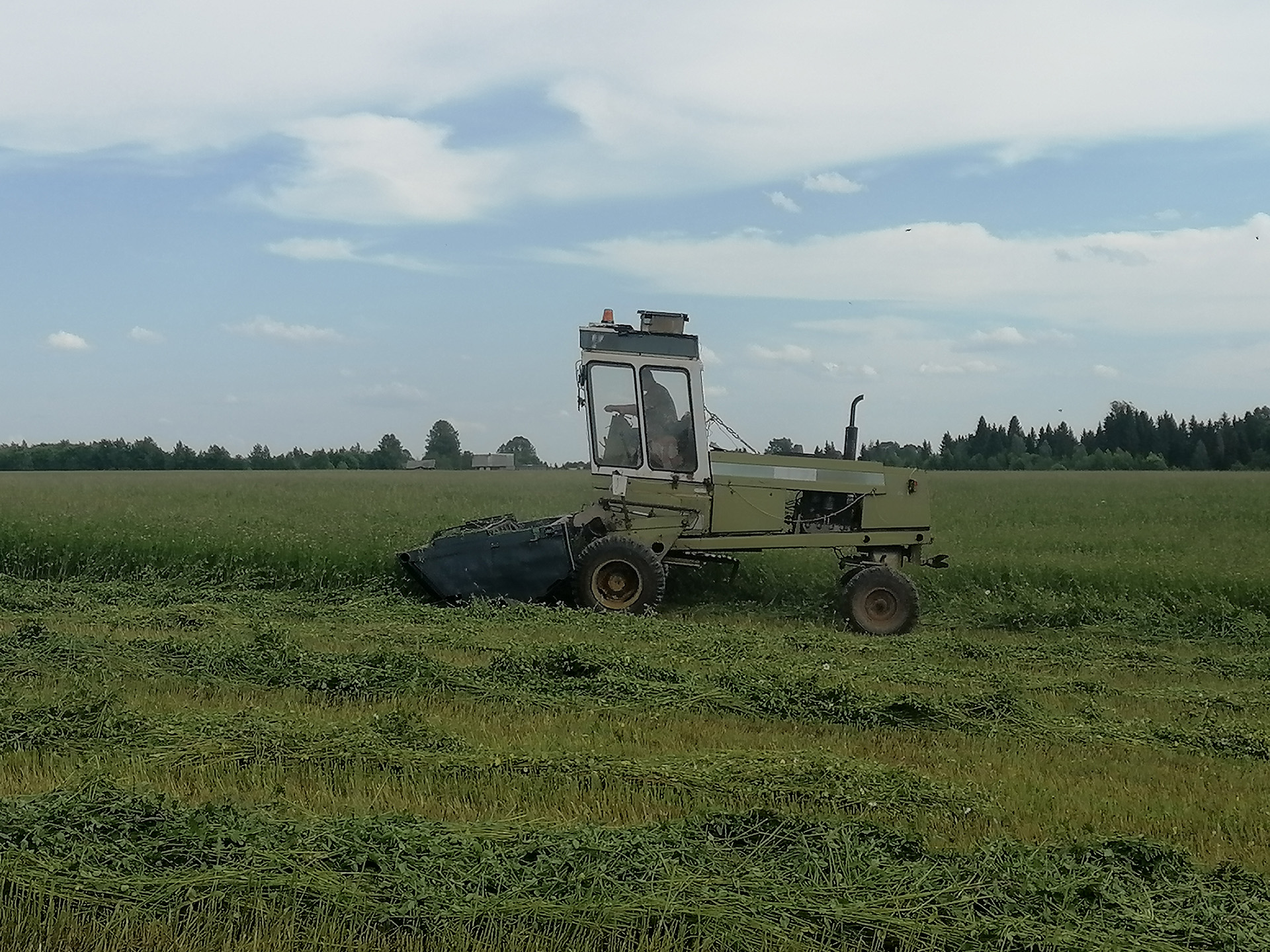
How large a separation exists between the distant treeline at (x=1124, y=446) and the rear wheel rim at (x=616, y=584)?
47.6 metres

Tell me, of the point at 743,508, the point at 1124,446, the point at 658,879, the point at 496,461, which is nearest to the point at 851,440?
the point at 743,508

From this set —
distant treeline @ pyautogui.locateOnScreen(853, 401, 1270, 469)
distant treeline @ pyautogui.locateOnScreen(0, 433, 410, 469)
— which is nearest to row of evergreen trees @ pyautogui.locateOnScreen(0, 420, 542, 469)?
distant treeline @ pyautogui.locateOnScreen(0, 433, 410, 469)

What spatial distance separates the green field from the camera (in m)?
4.03

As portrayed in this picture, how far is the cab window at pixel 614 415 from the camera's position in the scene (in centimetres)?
1135

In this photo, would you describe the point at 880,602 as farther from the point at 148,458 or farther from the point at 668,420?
the point at 148,458

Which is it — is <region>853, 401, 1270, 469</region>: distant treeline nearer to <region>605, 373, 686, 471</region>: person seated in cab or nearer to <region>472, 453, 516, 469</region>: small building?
<region>472, 453, 516, 469</region>: small building

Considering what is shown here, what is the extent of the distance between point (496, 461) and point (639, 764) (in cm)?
4955

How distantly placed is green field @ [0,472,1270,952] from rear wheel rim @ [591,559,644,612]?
1.36ft

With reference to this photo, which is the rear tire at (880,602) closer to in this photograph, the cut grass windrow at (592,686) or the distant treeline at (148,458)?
the cut grass windrow at (592,686)

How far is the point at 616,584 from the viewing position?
11.2 m

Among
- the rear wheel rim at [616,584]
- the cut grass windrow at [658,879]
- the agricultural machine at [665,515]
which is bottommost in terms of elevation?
the cut grass windrow at [658,879]

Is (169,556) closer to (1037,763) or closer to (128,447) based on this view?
(1037,763)

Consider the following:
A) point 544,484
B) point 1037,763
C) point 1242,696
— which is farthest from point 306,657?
point 544,484

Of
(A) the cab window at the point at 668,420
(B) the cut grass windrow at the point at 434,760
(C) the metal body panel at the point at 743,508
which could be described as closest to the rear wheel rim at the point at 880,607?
(C) the metal body panel at the point at 743,508
